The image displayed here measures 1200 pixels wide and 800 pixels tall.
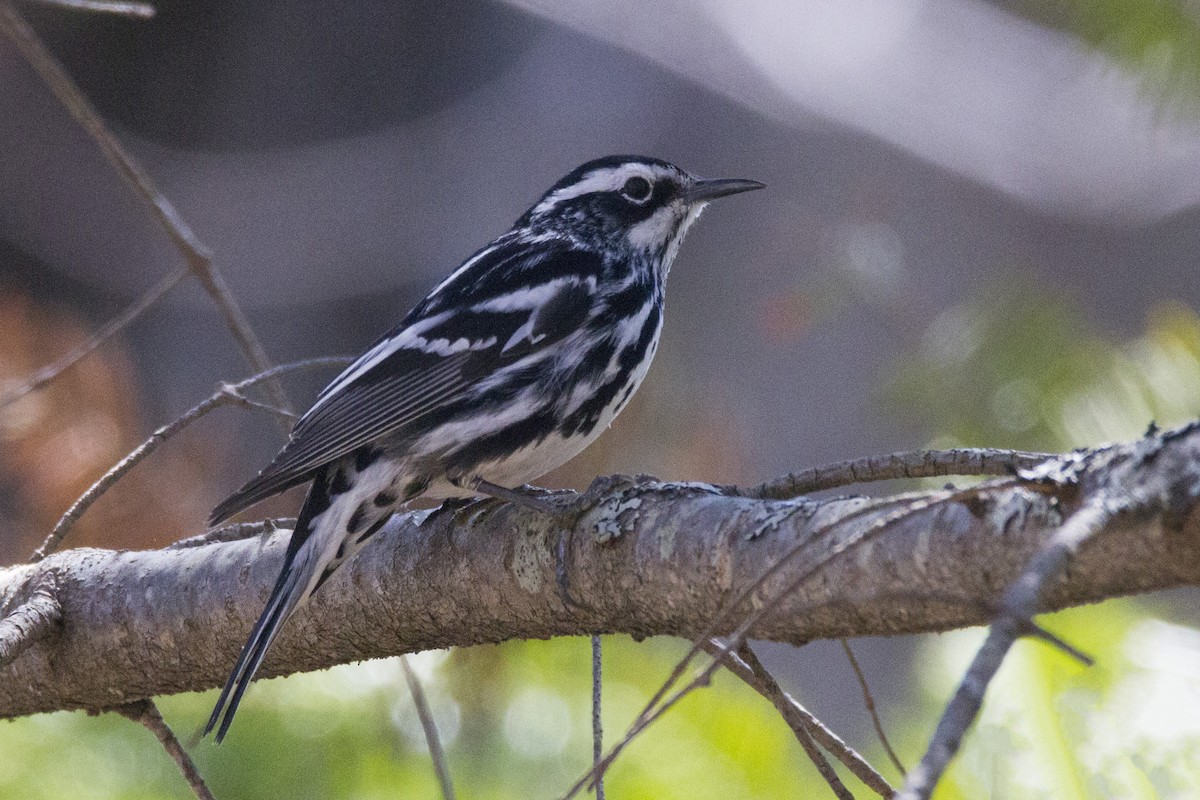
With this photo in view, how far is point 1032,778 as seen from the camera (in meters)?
1.44

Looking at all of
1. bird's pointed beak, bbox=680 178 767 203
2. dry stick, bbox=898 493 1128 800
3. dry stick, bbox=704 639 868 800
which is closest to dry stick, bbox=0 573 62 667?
dry stick, bbox=704 639 868 800

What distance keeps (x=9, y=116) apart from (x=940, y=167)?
4.59 m

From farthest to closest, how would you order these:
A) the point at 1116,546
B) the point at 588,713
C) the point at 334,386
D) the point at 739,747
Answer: the point at 334,386
the point at 588,713
the point at 739,747
the point at 1116,546

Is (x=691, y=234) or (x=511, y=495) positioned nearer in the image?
(x=511, y=495)

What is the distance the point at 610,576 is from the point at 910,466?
0.41 m

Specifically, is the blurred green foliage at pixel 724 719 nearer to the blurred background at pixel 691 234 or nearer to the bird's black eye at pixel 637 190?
the blurred background at pixel 691 234

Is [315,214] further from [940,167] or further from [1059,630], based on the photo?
[1059,630]

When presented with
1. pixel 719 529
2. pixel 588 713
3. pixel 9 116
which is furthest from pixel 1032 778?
pixel 9 116

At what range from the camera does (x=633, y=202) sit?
9.84 ft

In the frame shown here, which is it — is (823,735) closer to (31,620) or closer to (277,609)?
(277,609)

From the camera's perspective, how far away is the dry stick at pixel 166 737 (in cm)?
171

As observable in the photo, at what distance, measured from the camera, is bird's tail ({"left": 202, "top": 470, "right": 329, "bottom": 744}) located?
1.86 m

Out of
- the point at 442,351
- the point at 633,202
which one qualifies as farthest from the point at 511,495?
the point at 633,202

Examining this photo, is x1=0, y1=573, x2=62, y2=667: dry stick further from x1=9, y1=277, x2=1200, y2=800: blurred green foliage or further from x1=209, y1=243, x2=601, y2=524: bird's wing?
x1=209, y1=243, x2=601, y2=524: bird's wing
